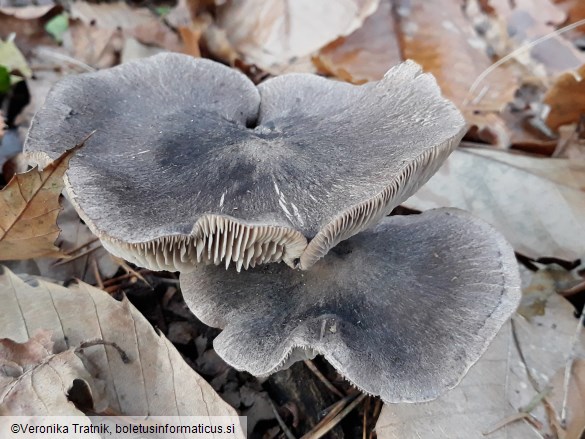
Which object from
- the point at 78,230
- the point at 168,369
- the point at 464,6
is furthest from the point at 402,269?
the point at 464,6

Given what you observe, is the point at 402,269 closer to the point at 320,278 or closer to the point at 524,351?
the point at 320,278

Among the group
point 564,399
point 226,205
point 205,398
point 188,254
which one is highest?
point 226,205

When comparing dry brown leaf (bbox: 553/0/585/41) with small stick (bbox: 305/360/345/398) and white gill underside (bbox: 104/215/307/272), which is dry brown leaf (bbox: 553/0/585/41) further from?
white gill underside (bbox: 104/215/307/272)

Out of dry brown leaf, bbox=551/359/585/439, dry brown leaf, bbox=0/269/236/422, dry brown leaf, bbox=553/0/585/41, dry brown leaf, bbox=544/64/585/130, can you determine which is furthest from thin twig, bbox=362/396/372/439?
dry brown leaf, bbox=553/0/585/41

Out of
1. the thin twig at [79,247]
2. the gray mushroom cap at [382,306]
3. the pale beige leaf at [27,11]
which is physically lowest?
the thin twig at [79,247]

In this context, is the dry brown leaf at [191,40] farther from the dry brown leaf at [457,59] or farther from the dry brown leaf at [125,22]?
the dry brown leaf at [457,59]

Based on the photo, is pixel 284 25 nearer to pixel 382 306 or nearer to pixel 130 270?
pixel 130 270

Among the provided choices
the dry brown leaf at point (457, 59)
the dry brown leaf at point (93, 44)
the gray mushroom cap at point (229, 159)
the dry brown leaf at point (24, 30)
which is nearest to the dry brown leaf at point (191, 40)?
the dry brown leaf at point (93, 44)
